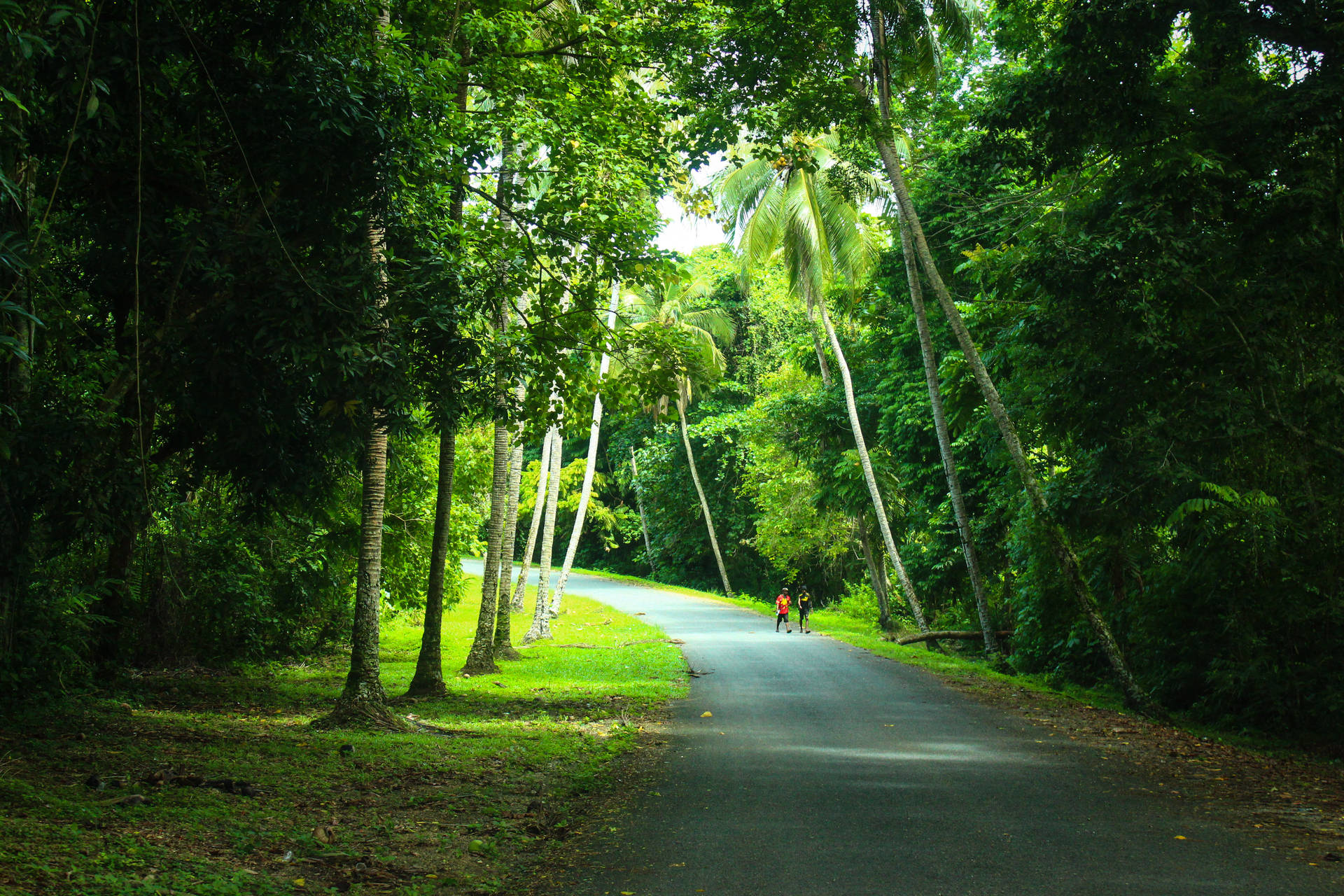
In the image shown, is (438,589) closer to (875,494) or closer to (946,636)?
(946,636)

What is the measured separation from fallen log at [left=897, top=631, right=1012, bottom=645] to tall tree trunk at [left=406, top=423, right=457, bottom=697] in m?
12.0

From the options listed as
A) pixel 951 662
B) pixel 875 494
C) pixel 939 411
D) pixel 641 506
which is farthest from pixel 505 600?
pixel 641 506

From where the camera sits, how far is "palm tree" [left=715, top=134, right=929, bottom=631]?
25.0 metres

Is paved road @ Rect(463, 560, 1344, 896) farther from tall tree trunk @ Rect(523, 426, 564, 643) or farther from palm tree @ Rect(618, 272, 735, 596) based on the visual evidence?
palm tree @ Rect(618, 272, 735, 596)

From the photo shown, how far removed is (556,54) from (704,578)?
141ft

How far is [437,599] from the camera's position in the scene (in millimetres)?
13961

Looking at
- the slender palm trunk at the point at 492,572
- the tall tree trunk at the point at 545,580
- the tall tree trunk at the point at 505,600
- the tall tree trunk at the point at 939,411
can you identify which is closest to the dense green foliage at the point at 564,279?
the tall tree trunk at the point at 939,411

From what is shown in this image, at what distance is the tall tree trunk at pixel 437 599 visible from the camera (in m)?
13.7

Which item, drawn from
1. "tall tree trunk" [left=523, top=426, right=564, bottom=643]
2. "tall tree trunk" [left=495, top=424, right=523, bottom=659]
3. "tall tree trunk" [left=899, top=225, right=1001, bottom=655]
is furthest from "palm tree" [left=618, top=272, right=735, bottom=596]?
"tall tree trunk" [left=899, top=225, right=1001, bottom=655]

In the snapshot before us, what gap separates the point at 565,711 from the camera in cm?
1289

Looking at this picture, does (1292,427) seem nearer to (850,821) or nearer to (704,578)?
(850,821)

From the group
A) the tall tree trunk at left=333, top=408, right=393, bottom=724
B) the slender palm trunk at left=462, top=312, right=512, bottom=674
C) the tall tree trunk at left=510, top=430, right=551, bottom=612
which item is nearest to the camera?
the tall tree trunk at left=333, top=408, right=393, bottom=724

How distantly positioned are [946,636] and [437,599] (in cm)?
1275

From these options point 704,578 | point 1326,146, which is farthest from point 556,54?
point 704,578
